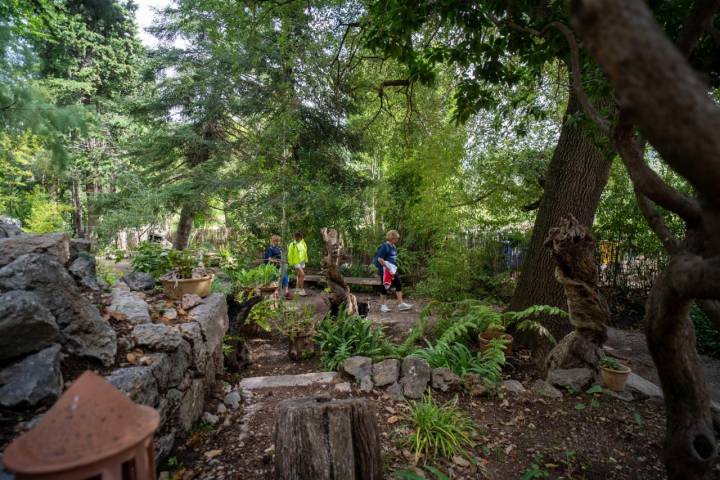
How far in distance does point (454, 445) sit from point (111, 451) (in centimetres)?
239

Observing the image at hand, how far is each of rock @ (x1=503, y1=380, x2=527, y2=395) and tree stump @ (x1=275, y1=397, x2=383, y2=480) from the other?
211cm

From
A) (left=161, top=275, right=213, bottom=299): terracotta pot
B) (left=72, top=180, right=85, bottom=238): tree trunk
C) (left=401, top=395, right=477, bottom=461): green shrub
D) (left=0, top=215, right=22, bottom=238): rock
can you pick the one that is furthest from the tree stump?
(left=72, top=180, right=85, bottom=238): tree trunk

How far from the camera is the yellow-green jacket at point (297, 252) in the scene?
886cm

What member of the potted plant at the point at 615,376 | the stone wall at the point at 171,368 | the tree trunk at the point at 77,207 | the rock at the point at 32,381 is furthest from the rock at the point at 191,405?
the tree trunk at the point at 77,207

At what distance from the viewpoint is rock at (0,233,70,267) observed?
2605 millimetres

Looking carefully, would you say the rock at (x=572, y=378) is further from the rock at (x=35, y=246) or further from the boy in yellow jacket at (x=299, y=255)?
the boy in yellow jacket at (x=299, y=255)

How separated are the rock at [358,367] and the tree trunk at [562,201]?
2.26m

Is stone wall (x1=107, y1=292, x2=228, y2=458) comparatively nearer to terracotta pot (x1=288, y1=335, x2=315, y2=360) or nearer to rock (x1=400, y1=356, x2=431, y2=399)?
terracotta pot (x1=288, y1=335, x2=315, y2=360)

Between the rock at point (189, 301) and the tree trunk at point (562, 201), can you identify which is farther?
the tree trunk at point (562, 201)

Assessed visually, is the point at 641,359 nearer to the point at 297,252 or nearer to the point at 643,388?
the point at 643,388

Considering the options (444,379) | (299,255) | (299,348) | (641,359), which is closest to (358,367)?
(444,379)

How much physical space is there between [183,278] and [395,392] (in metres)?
2.63

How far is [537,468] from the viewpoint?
2504 mm

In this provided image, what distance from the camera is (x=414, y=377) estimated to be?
148 inches
